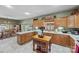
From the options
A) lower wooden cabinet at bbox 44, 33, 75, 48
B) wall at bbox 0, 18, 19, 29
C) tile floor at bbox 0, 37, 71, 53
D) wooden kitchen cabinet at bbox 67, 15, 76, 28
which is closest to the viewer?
wall at bbox 0, 18, 19, 29

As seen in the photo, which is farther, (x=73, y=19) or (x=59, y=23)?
(x=59, y=23)

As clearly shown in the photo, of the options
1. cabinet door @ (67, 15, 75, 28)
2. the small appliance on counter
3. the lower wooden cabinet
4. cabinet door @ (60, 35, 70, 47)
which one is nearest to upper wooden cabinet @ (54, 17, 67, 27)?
cabinet door @ (67, 15, 75, 28)

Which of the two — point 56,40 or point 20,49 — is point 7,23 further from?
point 56,40

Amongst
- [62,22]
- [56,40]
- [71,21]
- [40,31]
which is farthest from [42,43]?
[56,40]

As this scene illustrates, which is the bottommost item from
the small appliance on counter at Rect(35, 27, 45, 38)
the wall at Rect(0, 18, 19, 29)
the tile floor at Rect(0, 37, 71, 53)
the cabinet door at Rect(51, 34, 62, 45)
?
the tile floor at Rect(0, 37, 71, 53)

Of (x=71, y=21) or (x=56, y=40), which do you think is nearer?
(x=71, y=21)

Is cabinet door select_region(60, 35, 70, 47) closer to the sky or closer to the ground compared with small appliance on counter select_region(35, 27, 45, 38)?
closer to the ground

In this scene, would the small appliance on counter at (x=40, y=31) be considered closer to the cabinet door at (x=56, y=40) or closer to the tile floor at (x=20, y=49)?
the tile floor at (x=20, y=49)

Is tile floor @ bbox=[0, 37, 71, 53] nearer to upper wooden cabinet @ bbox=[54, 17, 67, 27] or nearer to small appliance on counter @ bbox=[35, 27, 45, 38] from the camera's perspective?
small appliance on counter @ bbox=[35, 27, 45, 38]

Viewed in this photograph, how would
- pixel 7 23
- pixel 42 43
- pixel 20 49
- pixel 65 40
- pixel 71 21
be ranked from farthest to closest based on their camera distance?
pixel 65 40 < pixel 20 49 < pixel 42 43 < pixel 71 21 < pixel 7 23
